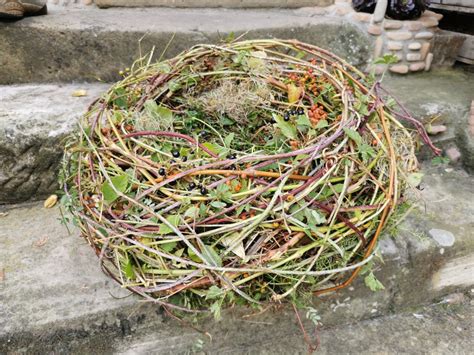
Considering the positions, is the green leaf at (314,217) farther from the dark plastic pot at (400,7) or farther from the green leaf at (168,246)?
the dark plastic pot at (400,7)

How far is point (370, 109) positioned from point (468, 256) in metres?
0.85

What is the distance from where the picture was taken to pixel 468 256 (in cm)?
151

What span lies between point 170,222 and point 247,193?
0.18 metres

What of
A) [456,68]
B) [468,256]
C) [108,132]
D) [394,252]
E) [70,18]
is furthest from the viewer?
[456,68]

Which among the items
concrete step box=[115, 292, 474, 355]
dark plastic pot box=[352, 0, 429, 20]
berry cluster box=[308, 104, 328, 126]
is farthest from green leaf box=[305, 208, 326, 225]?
dark plastic pot box=[352, 0, 429, 20]

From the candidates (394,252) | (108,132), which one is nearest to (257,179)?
(108,132)

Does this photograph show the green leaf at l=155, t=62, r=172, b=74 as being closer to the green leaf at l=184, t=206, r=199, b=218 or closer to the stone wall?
the green leaf at l=184, t=206, r=199, b=218

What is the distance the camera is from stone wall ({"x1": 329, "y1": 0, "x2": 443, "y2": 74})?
2406mm

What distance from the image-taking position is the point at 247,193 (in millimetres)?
881

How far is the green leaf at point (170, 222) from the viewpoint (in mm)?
850

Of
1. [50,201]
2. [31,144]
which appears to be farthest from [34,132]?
[50,201]

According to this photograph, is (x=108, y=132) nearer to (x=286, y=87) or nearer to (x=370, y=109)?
(x=286, y=87)

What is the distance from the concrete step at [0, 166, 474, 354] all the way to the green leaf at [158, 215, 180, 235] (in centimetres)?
26

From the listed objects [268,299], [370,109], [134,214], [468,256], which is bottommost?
[468,256]
